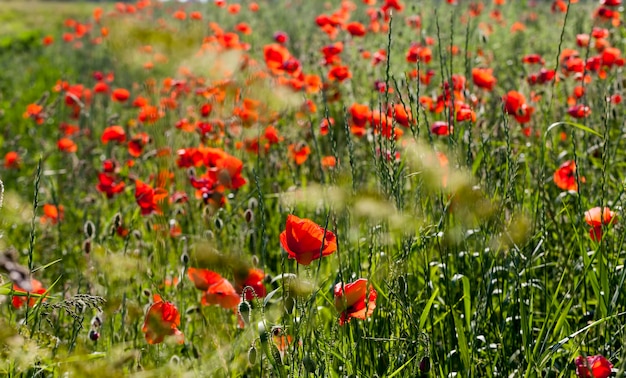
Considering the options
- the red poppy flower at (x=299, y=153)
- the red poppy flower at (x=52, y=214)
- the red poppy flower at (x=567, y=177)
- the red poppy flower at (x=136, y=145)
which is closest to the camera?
the red poppy flower at (x=567, y=177)

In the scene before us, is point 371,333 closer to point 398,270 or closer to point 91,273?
point 398,270

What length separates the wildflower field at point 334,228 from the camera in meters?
1.34

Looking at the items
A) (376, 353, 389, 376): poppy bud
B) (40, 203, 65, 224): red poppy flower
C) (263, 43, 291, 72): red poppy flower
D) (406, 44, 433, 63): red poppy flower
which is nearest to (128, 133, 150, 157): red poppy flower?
(40, 203, 65, 224): red poppy flower

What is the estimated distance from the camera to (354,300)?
135 centimetres

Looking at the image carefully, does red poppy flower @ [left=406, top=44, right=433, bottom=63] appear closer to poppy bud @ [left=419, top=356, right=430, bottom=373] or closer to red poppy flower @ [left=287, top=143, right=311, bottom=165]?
red poppy flower @ [left=287, top=143, right=311, bottom=165]

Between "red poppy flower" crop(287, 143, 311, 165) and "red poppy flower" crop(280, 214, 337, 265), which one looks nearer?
"red poppy flower" crop(280, 214, 337, 265)

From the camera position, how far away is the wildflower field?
134 cm

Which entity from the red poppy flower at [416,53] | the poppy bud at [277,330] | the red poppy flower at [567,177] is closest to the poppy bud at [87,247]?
the poppy bud at [277,330]

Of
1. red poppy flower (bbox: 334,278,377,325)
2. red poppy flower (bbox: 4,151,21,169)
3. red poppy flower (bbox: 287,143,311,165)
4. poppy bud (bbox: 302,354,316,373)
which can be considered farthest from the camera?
red poppy flower (bbox: 4,151,21,169)

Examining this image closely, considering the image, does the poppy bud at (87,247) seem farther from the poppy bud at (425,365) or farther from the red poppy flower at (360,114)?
the poppy bud at (425,365)

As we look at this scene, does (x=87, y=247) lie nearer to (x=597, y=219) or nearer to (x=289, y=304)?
(x=289, y=304)

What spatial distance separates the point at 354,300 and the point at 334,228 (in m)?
0.15

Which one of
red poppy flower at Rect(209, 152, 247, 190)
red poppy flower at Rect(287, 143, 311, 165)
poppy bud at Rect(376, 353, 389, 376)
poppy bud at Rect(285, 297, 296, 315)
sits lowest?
red poppy flower at Rect(287, 143, 311, 165)

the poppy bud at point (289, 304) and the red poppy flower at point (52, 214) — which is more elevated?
the poppy bud at point (289, 304)
